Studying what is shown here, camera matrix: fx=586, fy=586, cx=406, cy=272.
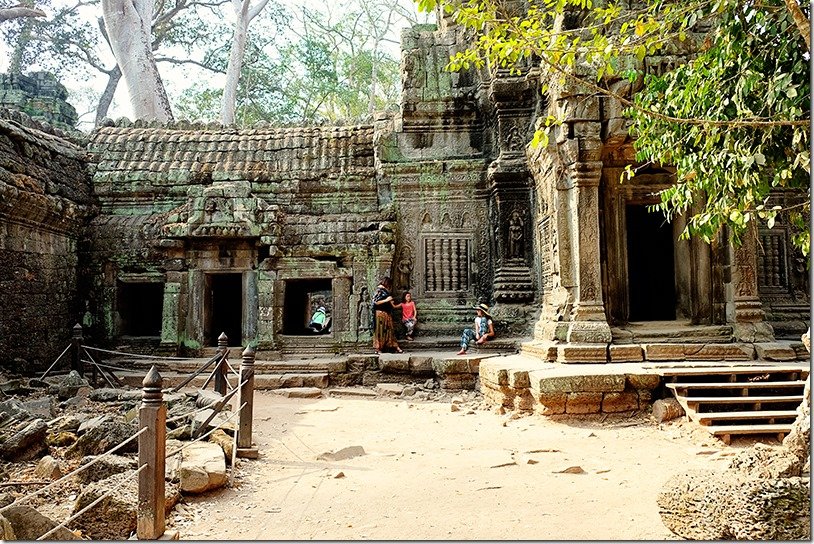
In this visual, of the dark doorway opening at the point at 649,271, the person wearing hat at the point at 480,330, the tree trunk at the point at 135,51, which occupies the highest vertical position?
the tree trunk at the point at 135,51

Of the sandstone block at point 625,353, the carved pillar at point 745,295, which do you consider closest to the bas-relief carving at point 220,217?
the sandstone block at point 625,353

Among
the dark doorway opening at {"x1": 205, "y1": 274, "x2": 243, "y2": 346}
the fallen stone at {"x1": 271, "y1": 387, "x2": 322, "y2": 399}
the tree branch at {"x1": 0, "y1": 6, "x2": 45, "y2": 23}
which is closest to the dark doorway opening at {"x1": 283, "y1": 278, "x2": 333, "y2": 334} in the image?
the dark doorway opening at {"x1": 205, "y1": 274, "x2": 243, "y2": 346}

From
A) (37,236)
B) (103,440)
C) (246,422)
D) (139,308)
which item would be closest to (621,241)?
(246,422)

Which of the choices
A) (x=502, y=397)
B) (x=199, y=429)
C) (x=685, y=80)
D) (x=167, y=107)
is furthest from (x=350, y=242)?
(x=167, y=107)

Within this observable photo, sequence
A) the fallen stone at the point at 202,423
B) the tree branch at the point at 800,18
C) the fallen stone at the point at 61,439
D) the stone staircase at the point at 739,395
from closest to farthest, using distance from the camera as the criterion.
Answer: the tree branch at the point at 800,18, the fallen stone at the point at 202,423, the fallen stone at the point at 61,439, the stone staircase at the point at 739,395

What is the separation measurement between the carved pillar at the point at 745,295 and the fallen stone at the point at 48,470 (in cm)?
684

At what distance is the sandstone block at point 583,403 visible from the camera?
5883mm

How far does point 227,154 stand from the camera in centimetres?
1106

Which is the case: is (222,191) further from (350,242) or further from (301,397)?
(301,397)

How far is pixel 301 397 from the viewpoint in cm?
823

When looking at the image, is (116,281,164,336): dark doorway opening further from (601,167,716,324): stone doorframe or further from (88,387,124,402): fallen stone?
(601,167,716,324): stone doorframe

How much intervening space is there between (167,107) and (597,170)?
14534 mm

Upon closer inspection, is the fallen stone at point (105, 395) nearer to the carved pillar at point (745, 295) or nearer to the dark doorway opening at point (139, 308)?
the dark doorway opening at point (139, 308)

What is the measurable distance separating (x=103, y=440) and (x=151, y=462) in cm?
189
